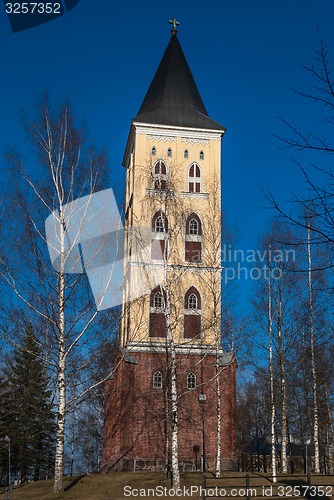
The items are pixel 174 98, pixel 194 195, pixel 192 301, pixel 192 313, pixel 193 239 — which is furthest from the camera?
pixel 174 98

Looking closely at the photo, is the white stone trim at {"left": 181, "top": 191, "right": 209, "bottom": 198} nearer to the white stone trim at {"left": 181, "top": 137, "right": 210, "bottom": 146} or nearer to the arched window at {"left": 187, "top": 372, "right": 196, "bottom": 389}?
the white stone trim at {"left": 181, "top": 137, "right": 210, "bottom": 146}

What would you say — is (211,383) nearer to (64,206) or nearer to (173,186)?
(173,186)

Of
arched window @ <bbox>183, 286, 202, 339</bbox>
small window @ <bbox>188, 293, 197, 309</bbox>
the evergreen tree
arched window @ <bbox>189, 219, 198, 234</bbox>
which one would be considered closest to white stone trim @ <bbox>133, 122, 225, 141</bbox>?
arched window @ <bbox>189, 219, 198, 234</bbox>

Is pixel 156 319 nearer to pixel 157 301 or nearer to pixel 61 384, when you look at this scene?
pixel 157 301

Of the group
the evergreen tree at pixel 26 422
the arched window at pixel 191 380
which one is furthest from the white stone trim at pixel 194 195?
the evergreen tree at pixel 26 422

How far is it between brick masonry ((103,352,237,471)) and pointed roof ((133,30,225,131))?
14455mm

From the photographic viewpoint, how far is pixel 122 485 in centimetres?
2314

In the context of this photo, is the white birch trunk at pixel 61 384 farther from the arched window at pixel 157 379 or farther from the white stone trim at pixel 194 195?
the white stone trim at pixel 194 195

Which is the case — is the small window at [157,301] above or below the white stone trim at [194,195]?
below

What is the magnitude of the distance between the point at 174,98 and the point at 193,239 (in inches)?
390

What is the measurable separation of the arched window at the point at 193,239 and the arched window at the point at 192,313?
177 centimetres

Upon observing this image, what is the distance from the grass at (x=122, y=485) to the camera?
2021 cm

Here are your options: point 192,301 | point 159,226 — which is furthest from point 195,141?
point 192,301

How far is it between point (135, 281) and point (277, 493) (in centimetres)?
1215
